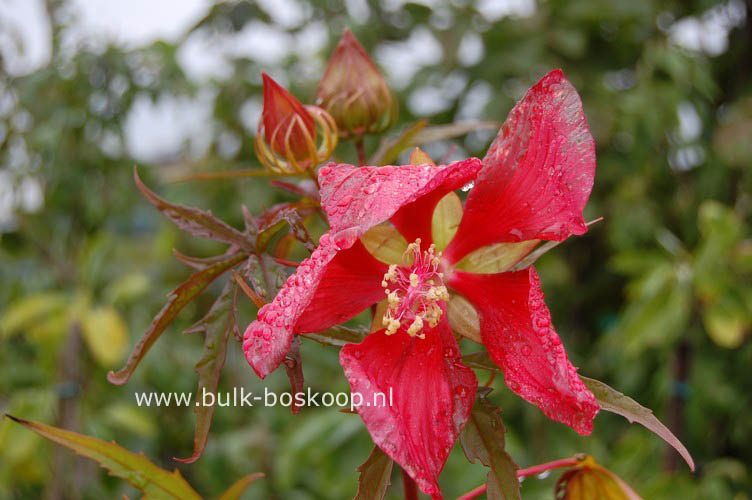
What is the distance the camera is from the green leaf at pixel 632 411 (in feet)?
1.24

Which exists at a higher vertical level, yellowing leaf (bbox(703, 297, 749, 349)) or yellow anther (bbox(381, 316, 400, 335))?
yellow anther (bbox(381, 316, 400, 335))

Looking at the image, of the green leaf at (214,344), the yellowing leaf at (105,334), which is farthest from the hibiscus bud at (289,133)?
the yellowing leaf at (105,334)

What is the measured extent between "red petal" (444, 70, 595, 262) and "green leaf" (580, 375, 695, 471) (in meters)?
0.09

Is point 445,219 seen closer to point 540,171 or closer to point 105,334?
point 540,171

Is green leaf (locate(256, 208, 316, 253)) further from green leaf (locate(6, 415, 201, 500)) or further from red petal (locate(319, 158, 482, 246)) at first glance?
green leaf (locate(6, 415, 201, 500))

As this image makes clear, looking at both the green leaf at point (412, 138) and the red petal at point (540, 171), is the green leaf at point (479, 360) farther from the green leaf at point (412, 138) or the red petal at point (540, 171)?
the green leaf at point (412, 138)

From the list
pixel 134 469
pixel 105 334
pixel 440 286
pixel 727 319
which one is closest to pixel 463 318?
pixel 440 286

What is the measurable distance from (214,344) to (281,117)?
6.5 inches

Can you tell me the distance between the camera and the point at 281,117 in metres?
0.50

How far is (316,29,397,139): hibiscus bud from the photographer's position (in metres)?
0.58

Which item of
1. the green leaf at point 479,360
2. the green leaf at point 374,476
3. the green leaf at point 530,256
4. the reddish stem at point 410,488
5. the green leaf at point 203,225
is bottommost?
the reddish stem at point 410,488

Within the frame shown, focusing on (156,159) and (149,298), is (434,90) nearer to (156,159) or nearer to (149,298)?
(149,298)

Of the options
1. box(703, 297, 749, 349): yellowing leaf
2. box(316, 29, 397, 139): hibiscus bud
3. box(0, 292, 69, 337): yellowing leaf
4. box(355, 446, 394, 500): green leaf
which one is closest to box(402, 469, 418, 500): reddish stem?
box(355, 446, 394, 500): green leaf

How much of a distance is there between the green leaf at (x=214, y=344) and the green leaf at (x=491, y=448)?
0.15 metres
